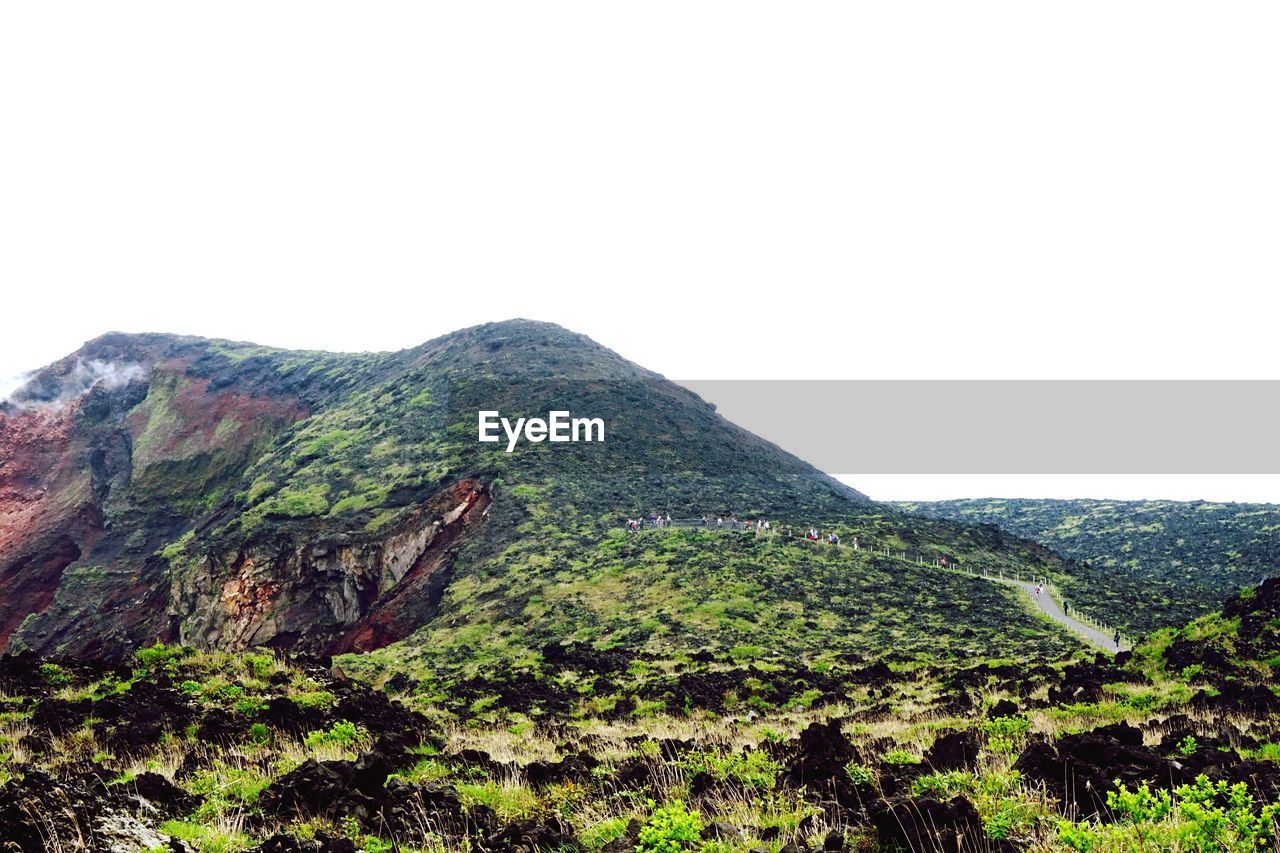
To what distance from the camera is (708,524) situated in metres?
48.7

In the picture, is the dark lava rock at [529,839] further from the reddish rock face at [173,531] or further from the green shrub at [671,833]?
the reddish rock face at [173,531]

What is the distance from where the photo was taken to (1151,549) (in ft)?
194

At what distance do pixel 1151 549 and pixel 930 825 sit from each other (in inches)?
2671

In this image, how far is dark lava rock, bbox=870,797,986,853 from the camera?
4.95 meters

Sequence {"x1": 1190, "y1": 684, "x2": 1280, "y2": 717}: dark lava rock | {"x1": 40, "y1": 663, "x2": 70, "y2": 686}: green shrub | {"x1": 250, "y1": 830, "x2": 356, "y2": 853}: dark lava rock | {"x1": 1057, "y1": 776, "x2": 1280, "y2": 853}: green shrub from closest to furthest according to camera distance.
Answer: {"x1": 1057, "y1": 776, "x2": 1280, "y2": 853}: green shrub < {"x1": 250, "y1": 830, "x2": 356, "y2": 853}: dark lava rock < {"x1": 1190, "y1": 684, "x2": 1280, "y2": 717}: dark lava rock < {"x1": 40, "y1": 663, "x2": 70, "y2": 686}: green shrub

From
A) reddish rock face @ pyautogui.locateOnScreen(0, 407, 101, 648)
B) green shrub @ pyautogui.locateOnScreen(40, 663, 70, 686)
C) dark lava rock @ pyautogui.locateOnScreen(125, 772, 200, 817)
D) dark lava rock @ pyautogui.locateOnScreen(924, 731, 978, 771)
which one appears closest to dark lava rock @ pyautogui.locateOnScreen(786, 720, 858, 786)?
dark lava rock @ pyautogui.locateOnScreen(924, 731, 978, 771)

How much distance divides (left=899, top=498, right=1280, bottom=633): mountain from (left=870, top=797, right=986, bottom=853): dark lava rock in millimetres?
31807

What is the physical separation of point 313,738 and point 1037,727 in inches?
424

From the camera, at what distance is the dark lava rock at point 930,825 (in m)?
4.95

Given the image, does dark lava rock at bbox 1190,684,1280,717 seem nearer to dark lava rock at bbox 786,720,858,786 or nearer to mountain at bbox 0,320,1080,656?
dark lava rock at bbox 786,720,858,786

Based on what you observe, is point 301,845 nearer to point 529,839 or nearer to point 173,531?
point 529,839

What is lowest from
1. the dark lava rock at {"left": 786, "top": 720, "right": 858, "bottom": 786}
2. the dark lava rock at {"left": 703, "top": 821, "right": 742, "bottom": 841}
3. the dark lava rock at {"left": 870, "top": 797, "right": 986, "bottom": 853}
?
the dark lava rock at {"left": 786, "top": 720, "right": 858, "bottom": 786}

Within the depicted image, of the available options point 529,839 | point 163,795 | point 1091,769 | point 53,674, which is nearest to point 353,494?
point 53,674

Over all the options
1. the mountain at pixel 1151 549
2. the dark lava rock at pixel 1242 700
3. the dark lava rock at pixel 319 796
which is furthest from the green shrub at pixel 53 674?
the mountain at pixel 1151 549
